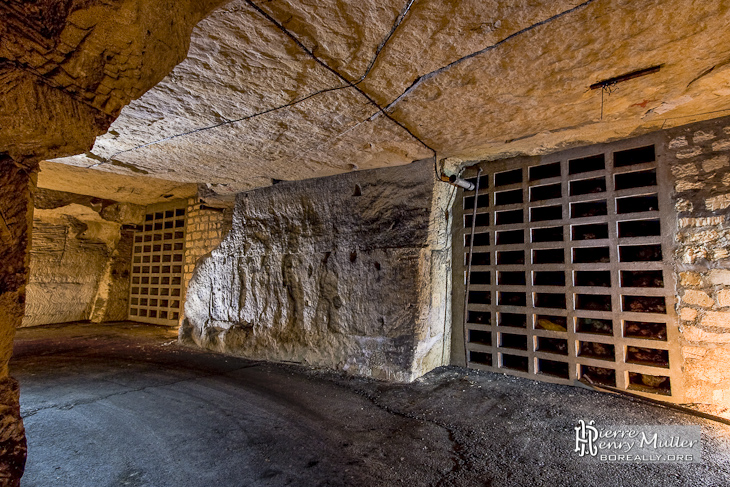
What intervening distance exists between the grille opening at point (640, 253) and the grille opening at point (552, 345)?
3.16 feet

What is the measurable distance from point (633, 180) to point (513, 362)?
2134 millimetres

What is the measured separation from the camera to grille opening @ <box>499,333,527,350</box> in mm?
3595

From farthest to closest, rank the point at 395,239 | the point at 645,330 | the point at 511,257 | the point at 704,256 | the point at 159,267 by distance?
the point at 159,267
the point at 511,257
the point at 395,239
the point at 645,330
the point at 704,256

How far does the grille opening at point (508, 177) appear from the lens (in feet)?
12.5

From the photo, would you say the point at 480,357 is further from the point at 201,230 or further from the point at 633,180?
the point at 201,230

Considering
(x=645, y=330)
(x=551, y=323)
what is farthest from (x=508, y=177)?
(x=645, y=330)

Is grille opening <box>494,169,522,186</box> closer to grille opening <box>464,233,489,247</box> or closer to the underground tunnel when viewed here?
the underground tunnel

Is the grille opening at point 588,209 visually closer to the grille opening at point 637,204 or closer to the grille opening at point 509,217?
the grille opening at point 637,204

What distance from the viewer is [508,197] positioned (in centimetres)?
384

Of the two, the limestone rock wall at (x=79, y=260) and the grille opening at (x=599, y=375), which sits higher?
the limestone rock wall at (x=79, y=260)

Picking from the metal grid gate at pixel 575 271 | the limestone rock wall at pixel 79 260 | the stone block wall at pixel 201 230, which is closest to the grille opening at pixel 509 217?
the metal grid gate at pixel 575 271

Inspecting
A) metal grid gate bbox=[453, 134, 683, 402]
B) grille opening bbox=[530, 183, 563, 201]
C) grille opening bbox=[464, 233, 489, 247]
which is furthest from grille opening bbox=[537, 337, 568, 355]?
grille opening bbox=[530, 183, 563, 201]

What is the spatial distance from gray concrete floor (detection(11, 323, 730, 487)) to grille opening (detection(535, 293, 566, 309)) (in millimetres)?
825

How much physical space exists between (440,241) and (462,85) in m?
1.77
